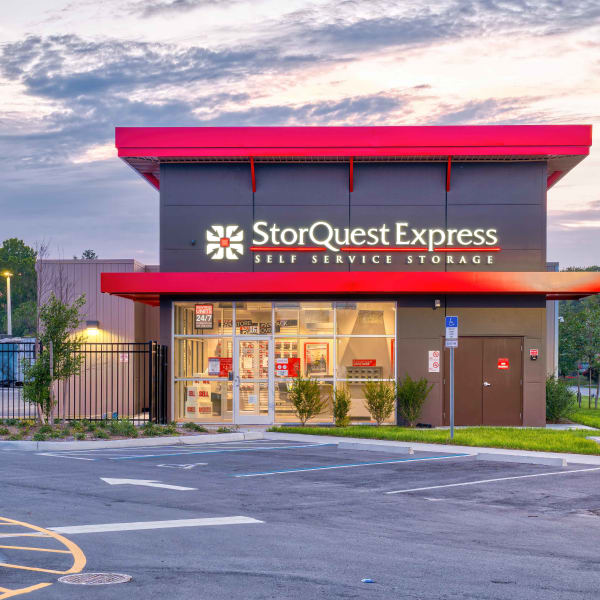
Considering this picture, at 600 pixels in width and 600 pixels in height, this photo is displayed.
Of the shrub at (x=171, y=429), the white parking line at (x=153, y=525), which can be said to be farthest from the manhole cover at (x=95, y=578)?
the shrub at (x=171, y=429)

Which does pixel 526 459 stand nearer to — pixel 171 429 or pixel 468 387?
pixel 468 387

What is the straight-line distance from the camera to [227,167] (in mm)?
23125

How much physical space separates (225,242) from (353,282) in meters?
3.96

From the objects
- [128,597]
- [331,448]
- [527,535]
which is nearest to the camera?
[128,597]

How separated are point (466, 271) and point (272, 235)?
18.3ft

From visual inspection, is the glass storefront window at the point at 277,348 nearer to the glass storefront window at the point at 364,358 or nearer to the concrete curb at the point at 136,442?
the glass storefront window at the point at 364,358

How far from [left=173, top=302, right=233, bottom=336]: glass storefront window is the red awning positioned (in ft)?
3.97

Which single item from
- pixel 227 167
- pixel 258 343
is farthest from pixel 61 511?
pixel 227 167

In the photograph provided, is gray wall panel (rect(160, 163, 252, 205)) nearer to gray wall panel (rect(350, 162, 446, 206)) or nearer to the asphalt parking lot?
gray wall panel (rect(350, 162, 446, 206))

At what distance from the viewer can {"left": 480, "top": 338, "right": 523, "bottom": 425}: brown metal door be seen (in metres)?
22.8

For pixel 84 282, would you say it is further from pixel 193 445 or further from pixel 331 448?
pixel 331 448

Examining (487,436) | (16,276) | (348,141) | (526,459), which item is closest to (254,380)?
(487,436)

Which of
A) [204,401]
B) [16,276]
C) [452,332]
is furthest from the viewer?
[16,276]

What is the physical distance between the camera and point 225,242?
2300 cm
